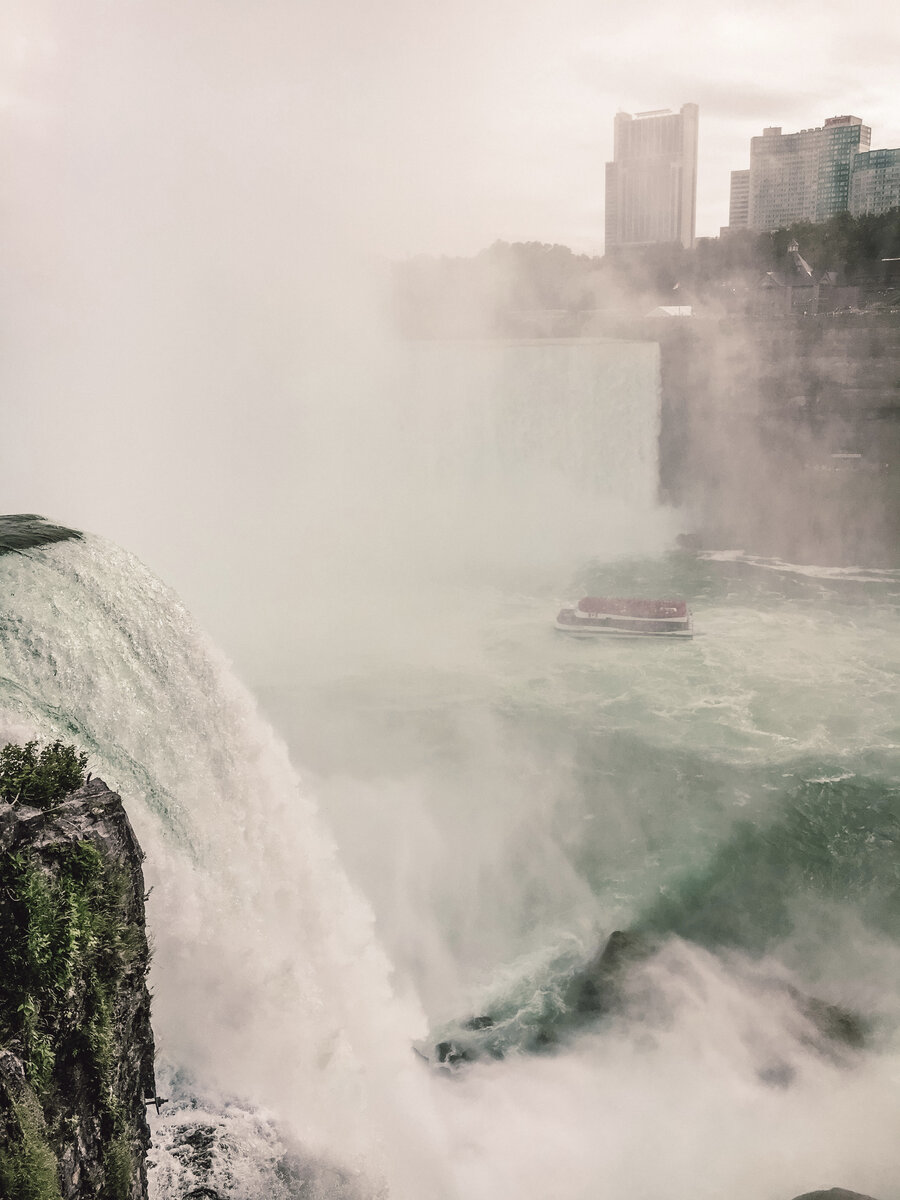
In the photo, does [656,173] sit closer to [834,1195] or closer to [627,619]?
[627,619]

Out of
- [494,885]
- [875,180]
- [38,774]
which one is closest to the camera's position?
[38,774]

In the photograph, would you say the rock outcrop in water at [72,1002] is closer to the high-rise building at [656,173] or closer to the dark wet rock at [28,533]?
the dark wet rock at [28,533]

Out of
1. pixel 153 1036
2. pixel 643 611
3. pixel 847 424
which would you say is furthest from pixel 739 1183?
pixel 847 424

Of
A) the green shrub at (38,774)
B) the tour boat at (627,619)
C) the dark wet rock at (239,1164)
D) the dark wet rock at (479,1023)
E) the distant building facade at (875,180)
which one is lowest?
the dark wet rock at (479,1023)

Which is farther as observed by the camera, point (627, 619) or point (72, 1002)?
point (627, 619)

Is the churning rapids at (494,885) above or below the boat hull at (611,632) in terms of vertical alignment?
below

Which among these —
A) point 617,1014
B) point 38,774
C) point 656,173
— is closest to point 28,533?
point 38,774

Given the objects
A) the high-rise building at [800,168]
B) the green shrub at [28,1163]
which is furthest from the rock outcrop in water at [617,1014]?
the high-rise building at [800,168]
